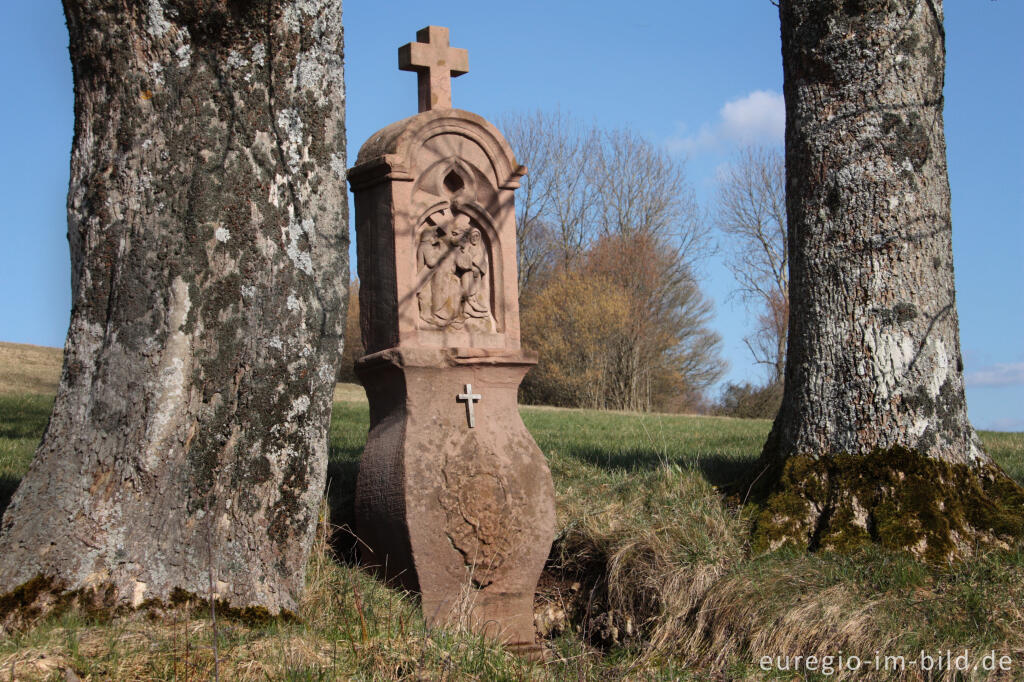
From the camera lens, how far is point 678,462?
830 cm

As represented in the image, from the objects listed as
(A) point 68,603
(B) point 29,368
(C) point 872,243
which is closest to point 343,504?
(A) point 68,603

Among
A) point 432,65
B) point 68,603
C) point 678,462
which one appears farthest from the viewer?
point 678,462

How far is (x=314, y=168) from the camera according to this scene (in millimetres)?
4695

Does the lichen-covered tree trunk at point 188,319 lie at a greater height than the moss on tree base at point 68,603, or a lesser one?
greater

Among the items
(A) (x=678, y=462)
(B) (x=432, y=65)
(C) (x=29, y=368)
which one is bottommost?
(A) (x=678, y=462)

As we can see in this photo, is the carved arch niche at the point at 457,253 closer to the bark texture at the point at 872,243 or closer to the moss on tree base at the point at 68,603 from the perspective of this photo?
the bark texture at the point at 872,243

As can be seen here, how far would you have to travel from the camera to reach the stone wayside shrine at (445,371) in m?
5.65

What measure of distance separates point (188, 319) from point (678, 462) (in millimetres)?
5000

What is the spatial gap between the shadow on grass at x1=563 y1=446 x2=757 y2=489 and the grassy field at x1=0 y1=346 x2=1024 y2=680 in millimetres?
62

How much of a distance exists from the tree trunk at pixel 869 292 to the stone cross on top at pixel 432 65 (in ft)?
7.30

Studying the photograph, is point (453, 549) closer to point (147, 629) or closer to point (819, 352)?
point (147, 629)

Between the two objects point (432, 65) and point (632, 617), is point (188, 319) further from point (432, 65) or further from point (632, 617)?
point (632, 617)

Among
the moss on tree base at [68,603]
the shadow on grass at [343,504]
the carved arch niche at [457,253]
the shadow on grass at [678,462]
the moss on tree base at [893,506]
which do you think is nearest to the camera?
the moss on tree base at [68,603]

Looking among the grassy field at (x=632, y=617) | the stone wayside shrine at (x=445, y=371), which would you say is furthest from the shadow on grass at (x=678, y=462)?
the stone wayside shrine at (x=445, y=371)
